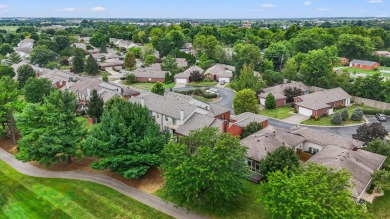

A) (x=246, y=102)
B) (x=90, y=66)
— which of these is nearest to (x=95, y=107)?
(x=246, y=102)

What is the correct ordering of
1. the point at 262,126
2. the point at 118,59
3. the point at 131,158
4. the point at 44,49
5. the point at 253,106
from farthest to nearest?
the point at 118,59 → the point at 44,49 → the point at 253,106 → the point at 262,126 → the point at 131,158

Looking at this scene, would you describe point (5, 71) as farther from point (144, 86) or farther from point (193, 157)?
point (193, 157)

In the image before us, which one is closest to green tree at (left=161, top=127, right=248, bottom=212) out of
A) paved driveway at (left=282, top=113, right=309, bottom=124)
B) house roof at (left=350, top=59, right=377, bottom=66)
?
paved driveway at (left=282, top=113, right=309, bottom=124)

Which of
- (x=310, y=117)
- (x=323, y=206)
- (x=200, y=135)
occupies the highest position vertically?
(x=200, y=135)

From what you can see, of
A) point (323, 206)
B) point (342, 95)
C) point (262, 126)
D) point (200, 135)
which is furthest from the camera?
point (342, 95)

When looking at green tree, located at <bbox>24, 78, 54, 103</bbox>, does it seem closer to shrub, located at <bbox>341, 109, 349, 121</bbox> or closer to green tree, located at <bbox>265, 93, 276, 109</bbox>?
green tree, located at <bbox>265, 93, 276, 109</bbox>

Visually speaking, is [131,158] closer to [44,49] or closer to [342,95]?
[342,95]

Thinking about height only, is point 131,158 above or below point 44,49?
below

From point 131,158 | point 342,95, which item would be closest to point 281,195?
point 131,158
